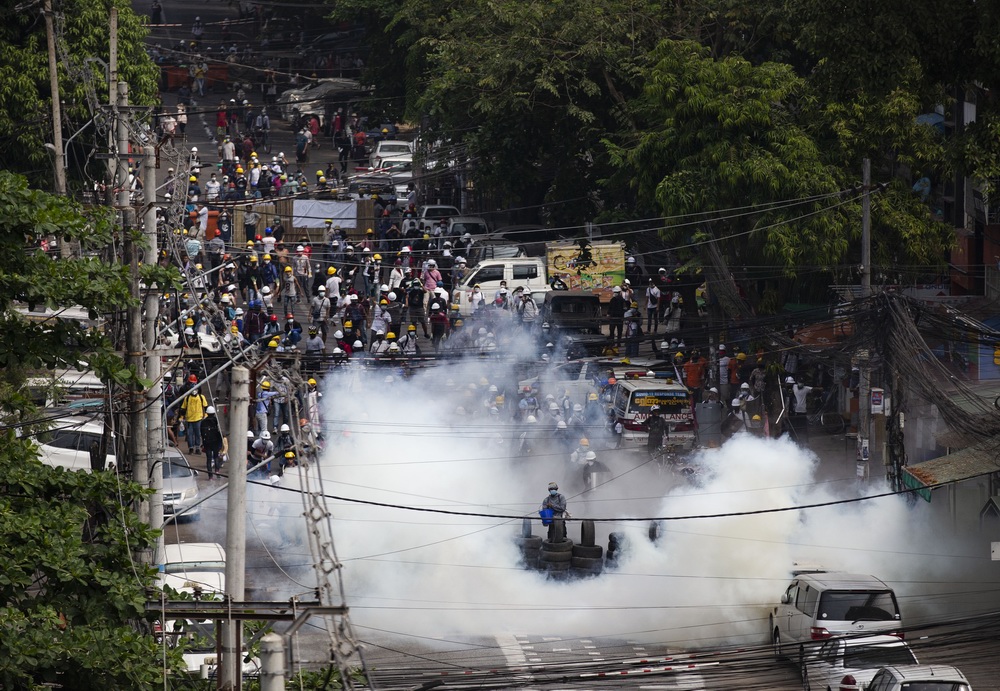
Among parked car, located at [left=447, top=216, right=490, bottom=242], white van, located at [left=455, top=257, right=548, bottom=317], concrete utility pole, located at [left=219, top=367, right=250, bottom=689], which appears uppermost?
parked car, located at [left=447, top=216, right=490, bottom=242]

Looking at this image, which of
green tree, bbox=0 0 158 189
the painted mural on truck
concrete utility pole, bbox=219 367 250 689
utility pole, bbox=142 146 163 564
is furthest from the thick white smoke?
green tree, bbox=0 0 158 189

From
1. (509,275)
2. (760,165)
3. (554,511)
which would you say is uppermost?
(760,165)

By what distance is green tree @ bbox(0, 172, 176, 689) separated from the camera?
992 centimetres

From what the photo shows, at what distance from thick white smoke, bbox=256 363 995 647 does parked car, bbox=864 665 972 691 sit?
12.5ft

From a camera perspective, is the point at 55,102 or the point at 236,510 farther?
the point at 55,102

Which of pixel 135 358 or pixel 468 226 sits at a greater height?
pixel 468 226

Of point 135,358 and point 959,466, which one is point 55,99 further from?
point 959,466

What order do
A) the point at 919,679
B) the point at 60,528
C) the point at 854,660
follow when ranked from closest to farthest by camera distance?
the point at 60,528, the point at 919,679, the point at 854,660

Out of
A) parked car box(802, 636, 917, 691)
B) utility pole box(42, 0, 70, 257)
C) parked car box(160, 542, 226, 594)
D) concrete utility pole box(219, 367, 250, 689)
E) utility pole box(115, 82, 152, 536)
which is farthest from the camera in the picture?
utility pole box(42, 0, 70, 257)

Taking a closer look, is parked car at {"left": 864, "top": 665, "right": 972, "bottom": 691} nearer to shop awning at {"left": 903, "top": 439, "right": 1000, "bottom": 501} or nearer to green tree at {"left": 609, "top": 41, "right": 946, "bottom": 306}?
shop awning at {"left": 903, "top": 439, "right": 1000, "bottom": 501}

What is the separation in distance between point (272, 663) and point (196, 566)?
10.1 metres

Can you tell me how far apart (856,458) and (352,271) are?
12665mm

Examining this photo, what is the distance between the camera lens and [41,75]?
1270 inches

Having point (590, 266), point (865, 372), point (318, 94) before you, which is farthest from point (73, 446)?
point (318, 94)
